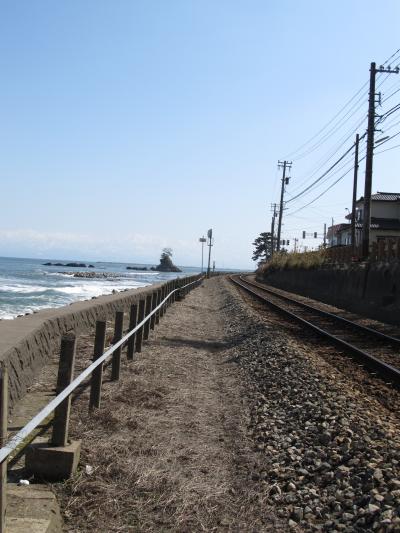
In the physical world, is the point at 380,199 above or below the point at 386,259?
above

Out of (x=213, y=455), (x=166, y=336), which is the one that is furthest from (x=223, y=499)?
(x=166, y=336)

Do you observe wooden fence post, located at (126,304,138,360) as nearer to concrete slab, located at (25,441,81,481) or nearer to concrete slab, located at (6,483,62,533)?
concrete slab, located at (25,441,81,481)

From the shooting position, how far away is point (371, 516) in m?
3.85

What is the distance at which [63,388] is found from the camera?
4.46 metres

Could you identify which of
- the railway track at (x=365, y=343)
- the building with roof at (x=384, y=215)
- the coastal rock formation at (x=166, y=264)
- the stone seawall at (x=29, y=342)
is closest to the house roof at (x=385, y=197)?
the building with roof at (x=384, y=215)

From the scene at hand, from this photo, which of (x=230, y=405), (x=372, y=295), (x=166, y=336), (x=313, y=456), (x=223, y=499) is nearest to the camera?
(x=223, y=499)

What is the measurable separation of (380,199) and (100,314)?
51.3 meters

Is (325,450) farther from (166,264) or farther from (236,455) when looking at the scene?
(166,264)

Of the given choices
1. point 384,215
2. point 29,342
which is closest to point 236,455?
point 29,342

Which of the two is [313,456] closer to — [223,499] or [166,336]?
[223,499]

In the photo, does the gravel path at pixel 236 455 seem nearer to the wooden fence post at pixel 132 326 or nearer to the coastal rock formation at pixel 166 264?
the wooden fence post at pixel 132 326

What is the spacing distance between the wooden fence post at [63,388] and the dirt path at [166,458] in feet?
1.08

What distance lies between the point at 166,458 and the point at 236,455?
0.69 meters

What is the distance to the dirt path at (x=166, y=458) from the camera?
3.97 meters
